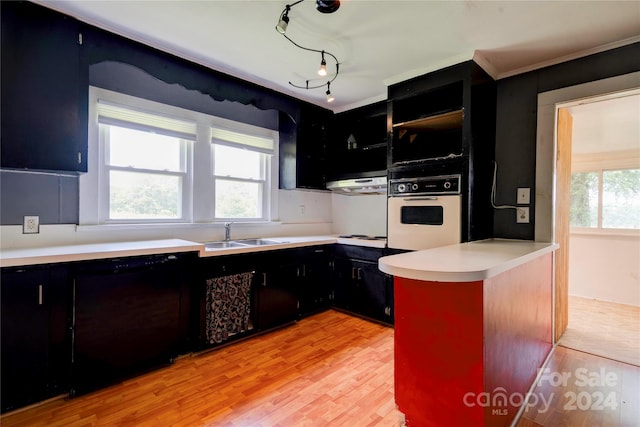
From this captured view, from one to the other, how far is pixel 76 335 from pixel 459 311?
228 centimetres

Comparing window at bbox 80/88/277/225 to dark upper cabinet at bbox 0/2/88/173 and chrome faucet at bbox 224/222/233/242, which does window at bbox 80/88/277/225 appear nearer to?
chrome faucet at bbox 224/222/233/242

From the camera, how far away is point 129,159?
2.63 metres

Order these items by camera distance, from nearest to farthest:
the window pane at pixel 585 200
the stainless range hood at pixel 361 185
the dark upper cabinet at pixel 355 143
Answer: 1. the stainless range hood at pixel 361 185
2. the dark upper cabinet at pixel 355 143
3. the window pane at pixel 585 200

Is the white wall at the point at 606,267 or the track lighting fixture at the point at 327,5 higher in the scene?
the track lighting fixture at the point at 327,5

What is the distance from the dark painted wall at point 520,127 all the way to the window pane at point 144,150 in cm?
318

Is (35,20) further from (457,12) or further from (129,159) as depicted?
(457,12)

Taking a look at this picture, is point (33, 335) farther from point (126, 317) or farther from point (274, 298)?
point (274, 298)

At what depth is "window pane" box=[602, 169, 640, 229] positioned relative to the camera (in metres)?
3.99

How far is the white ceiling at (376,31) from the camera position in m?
1.86

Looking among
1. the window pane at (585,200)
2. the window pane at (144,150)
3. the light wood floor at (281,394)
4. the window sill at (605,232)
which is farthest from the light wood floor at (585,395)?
the window pane at (144,150)

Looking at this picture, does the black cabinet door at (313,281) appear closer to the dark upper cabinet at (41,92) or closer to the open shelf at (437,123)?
the open shelf at (437,123)

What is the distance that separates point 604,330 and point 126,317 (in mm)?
4445

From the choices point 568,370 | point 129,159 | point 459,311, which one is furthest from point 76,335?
point 568,370

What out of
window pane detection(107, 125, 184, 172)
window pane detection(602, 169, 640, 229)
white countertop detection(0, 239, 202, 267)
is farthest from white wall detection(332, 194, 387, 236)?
window pane detection(602, 169, 640, 229)
